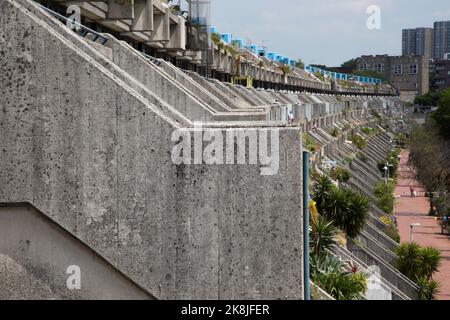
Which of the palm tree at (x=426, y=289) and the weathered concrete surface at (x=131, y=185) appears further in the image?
the palm tree at (x=426, y=289)

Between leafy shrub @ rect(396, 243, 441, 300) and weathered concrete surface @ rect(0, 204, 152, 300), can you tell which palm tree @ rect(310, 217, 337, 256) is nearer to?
leafy shrub @ rect(396, 243, 441, 300)

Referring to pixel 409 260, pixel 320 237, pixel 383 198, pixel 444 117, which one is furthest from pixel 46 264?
pixel 444 117

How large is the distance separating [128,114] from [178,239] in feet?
4.74

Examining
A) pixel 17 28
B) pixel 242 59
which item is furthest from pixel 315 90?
pixel 17 28

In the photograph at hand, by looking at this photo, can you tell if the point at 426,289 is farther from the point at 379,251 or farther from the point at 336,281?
the point at 336,281

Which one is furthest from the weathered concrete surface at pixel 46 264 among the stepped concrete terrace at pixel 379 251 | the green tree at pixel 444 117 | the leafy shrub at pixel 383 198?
the green tree at pixel 444 117

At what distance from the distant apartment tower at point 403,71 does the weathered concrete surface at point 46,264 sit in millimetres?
177520

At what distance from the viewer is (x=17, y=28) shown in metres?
8.15

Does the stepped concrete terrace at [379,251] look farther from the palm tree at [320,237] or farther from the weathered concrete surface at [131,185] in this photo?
the weathered concrete surface at [131,185]

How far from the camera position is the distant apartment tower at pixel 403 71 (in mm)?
182375

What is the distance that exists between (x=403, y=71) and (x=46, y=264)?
7340 inches

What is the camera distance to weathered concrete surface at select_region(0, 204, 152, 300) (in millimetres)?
8297

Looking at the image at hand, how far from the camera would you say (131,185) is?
801cm
